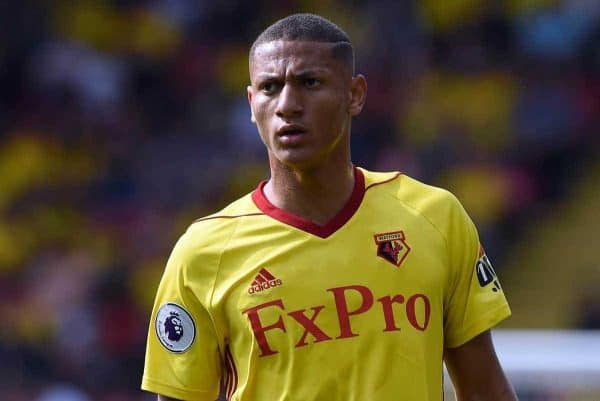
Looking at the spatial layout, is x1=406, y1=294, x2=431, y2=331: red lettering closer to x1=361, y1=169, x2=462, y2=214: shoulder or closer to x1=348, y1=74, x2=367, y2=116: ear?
x1=361, y1=169, x2=462, y2=214: shoulder

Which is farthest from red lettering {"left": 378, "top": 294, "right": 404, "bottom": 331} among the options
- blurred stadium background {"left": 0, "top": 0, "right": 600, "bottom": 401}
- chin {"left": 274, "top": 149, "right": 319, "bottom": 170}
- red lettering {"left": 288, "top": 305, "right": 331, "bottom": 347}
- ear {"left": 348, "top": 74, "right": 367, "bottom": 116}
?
blurred stadium background {"left": 0, "top": 0, "right": 600, "bottom": 401}

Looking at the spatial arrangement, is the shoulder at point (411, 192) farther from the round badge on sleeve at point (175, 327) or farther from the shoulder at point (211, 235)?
the round badge on sleeve at point (175, 327)

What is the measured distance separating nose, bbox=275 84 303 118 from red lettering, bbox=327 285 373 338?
18.3 inches

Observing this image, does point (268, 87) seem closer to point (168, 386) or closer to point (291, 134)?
point (291, 134)

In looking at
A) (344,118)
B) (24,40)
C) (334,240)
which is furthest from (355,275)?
(24,40)

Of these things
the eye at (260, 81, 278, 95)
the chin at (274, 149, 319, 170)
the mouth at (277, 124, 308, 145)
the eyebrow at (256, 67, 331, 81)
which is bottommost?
the chin at (274, 149, 319, 170)

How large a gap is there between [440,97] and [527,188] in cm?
95

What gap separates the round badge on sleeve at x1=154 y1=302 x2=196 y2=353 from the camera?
147 inches

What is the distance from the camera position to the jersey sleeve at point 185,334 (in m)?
3.74

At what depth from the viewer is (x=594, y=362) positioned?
7.72 metres

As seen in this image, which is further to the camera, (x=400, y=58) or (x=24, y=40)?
(x=24, y=40)

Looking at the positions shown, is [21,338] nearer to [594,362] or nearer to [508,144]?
[508,144]

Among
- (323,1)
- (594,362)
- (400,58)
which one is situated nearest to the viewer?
(594,362)

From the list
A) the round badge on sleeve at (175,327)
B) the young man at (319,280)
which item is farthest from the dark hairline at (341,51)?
the round badge on sleeve at (175,327)
